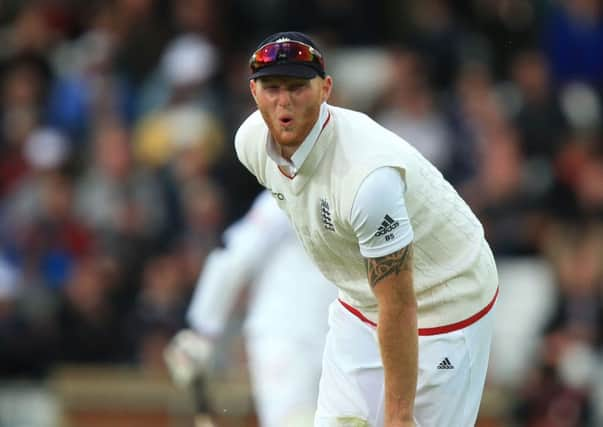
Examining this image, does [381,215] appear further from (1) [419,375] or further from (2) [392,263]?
(1) [419,375]

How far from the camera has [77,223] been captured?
1305 centimetres

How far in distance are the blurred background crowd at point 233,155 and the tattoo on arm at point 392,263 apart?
17.7 feet

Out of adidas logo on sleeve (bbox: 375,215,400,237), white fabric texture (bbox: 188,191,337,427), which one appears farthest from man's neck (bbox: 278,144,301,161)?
white fabric texture (bbox: 188,191,337,427)

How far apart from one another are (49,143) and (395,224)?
8554 millimetres

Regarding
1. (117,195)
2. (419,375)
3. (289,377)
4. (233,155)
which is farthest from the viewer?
(117,195)

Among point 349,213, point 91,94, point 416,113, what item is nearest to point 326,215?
point 349,213

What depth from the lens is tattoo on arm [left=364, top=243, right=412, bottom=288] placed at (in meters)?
5.49

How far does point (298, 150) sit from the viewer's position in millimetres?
5742

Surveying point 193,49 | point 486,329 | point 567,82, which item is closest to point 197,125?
point 193,49

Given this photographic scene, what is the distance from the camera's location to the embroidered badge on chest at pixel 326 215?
5.71 m

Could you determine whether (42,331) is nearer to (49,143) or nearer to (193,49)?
(49,143)

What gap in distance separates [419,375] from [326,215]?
2.45 ft

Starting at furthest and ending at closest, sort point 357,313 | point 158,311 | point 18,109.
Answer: point 18,109, point 158,311, point 357,313

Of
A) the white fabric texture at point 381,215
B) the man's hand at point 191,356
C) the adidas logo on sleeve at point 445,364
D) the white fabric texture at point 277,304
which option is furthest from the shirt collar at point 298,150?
the man's hand at point 191,356
